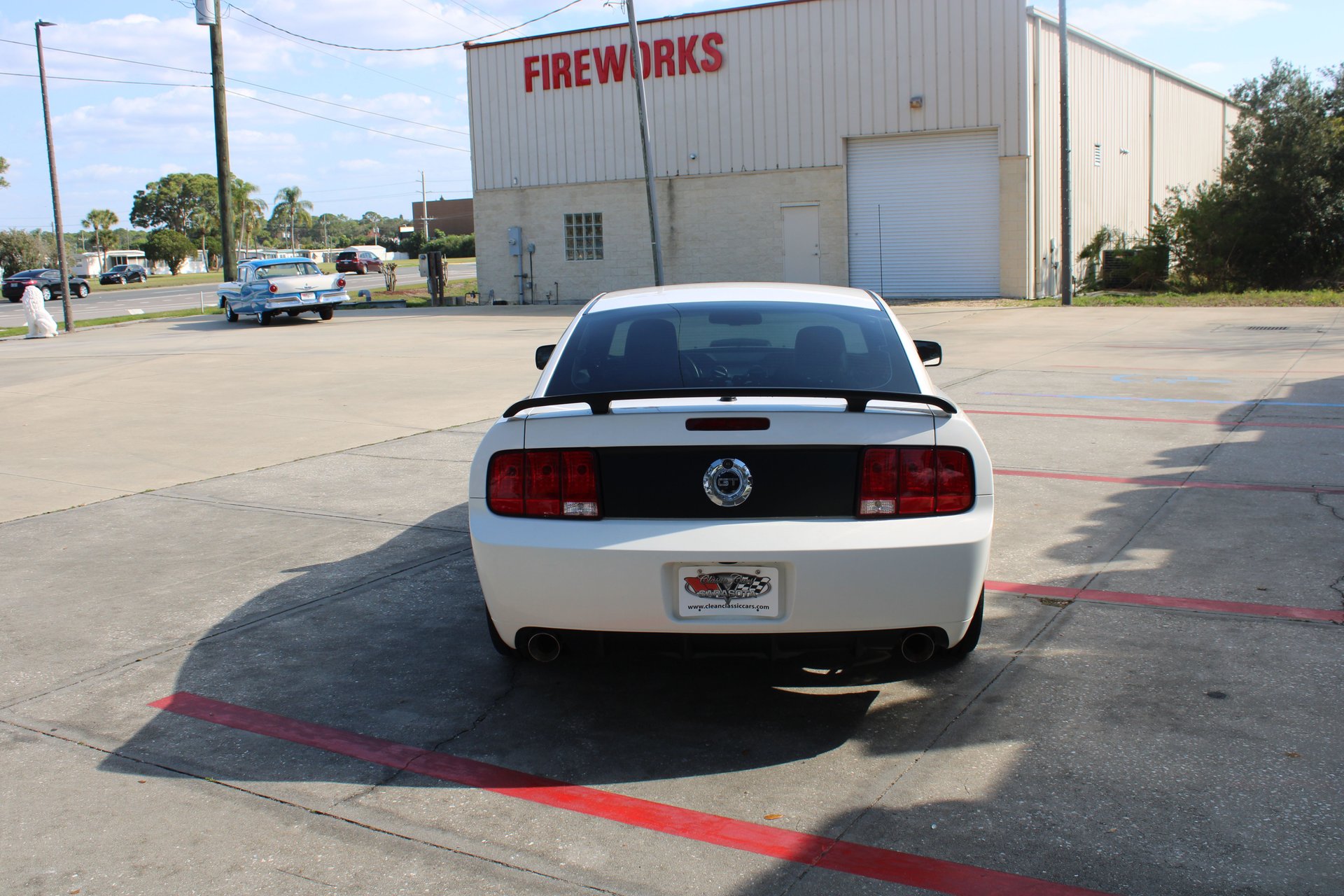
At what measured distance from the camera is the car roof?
520 cm

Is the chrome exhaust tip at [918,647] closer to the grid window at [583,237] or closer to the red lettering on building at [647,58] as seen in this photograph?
the red lettering on building at [647,58]

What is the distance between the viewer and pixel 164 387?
50.5 feet

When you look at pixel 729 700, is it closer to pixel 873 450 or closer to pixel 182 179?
pixel 873 450

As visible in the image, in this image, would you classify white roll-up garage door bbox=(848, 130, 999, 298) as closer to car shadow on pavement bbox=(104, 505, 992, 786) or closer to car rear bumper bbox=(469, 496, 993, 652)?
car shadow on pavement bbox=(104, 505, 992, 786)

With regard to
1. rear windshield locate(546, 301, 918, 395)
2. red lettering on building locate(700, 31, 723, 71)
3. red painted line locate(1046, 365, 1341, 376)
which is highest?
red lettering on building locate(700, 31, 723, 71)

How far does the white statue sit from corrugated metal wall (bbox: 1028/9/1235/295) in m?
24.7

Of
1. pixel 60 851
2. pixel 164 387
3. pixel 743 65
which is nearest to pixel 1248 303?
pixel 743 65

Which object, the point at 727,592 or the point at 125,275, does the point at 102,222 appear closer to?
the point at 125,275

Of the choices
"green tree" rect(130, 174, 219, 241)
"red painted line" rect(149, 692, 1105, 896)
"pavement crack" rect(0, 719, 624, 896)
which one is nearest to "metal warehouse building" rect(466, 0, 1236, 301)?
"red painted line" rect(149, 692, 1105, 896)

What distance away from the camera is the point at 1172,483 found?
7703 millimetres

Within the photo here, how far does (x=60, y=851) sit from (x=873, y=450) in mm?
2728

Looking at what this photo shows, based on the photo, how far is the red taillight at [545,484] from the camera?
→ 12.7 ft

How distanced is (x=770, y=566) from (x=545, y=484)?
0.83m

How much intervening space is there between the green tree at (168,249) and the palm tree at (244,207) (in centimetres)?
1128
